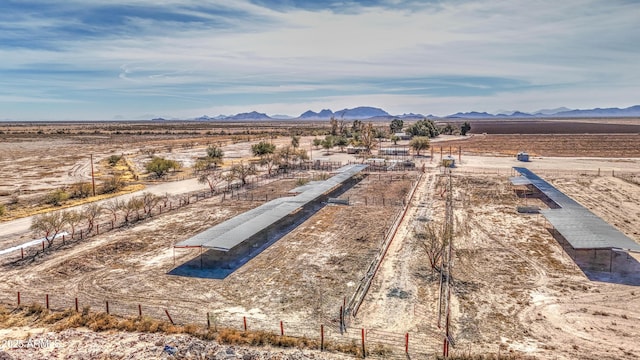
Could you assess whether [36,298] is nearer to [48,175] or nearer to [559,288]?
[559,288]

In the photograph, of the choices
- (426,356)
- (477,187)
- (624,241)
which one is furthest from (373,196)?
(426,356)

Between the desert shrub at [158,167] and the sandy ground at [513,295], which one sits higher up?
the desert shrub at [158,167]

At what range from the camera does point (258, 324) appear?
16.1 metres

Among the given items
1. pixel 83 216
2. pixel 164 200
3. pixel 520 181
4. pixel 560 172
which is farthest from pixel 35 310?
pixel 560 172

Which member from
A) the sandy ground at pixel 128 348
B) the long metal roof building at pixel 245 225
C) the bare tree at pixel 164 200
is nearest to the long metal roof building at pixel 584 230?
the sandy ground at pixel 128 348

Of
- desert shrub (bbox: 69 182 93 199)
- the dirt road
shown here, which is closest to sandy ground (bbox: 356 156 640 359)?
the dirt road

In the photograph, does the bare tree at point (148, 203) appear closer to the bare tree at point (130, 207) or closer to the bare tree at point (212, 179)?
the bare tree at point (130, 207)

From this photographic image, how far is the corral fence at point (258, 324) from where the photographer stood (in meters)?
14.2

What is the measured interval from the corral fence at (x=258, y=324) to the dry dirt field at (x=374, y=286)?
81mm

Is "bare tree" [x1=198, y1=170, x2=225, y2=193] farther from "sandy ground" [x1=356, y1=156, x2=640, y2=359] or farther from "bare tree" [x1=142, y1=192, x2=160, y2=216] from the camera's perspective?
"sandy ground" [x1=356, y1=156, x2=640, y2=359]

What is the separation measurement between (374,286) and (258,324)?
6077mm

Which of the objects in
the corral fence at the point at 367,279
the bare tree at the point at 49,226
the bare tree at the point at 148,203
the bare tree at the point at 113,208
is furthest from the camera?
the bare tree at the point at 148,203

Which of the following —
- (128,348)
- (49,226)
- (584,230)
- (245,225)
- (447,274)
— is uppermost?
(584,230)

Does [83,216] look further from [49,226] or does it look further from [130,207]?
[130,207]
